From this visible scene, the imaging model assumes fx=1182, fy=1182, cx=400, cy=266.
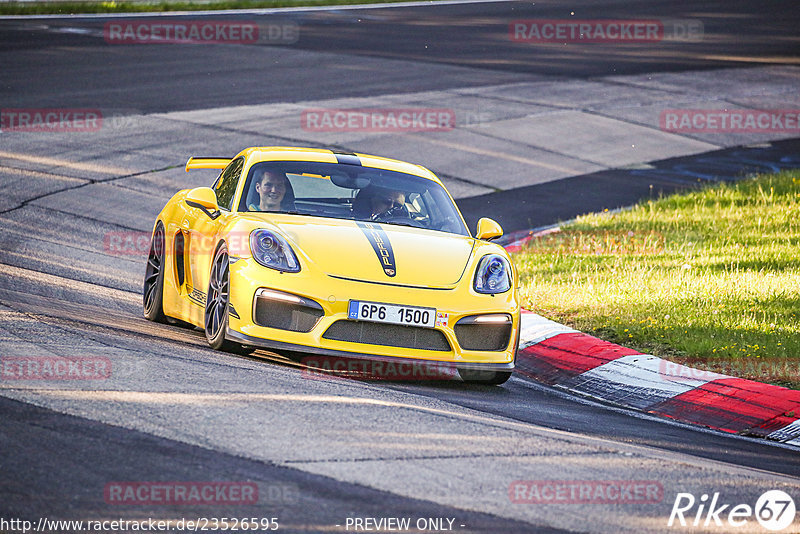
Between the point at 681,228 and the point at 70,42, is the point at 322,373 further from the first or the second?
the point at 70,42

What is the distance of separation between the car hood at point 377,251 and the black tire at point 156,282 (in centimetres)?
151

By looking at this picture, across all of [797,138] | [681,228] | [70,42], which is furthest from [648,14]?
[681,228]

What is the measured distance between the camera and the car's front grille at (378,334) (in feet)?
22.9

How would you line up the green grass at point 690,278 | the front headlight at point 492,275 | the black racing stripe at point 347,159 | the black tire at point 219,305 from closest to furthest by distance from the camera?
the black tire at point 219,305 < the front headlight at point 492,275 < the green grass at point 690,278 < the black racing stripe at point 347,159

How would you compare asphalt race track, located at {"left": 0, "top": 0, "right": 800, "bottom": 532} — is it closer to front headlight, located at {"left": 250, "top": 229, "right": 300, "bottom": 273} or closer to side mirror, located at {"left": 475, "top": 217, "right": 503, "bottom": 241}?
front headlight, located at {"left": 250, "top": 229, "right": 300, "bottom": 273}

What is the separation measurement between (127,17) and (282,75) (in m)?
7.91

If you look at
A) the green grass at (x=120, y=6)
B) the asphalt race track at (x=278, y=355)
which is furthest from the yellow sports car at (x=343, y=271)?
the green grass at (x=120, y=6)

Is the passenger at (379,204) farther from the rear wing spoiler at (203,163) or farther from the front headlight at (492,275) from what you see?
the rear wing spoiler at (203,163)

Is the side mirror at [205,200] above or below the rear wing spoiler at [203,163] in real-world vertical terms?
below

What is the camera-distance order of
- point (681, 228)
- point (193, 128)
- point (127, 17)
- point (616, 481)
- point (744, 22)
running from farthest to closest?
point (744, 22) → point (127, 17) → point (193, 128) → point (681, 228) → point (616, 481)

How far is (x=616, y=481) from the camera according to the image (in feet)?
16.8

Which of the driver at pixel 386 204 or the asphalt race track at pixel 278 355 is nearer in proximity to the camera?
the asphalt race track at pixel 278 355

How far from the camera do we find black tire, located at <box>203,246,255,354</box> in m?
7.34

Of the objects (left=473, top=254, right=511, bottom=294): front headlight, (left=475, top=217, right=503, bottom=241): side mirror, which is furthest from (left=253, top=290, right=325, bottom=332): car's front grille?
(left=475, top=217, right=503, bottom=241): side mirror
